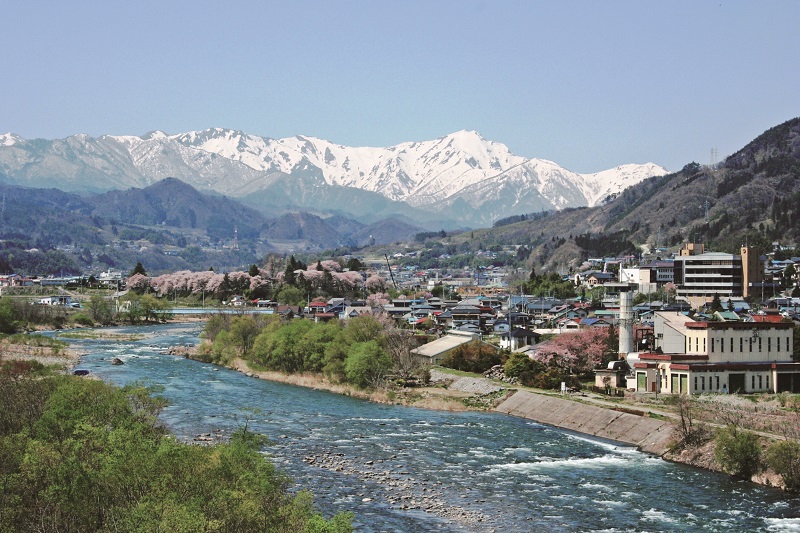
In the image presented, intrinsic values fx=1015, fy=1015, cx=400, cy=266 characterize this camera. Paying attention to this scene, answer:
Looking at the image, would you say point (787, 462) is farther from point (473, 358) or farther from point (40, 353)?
point (40, 353)

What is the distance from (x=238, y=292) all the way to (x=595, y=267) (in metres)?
53.3

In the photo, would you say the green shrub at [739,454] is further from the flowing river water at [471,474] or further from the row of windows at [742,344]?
the row of windows at [742,344]

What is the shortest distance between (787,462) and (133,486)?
2244 centimetres

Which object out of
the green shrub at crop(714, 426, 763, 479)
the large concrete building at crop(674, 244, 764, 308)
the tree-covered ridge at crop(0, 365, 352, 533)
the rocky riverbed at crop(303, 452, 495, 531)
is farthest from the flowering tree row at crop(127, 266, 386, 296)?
the tree-covered ridge at crop(0, 365, 352, 533)

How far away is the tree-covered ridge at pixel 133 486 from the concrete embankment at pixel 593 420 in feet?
59.2

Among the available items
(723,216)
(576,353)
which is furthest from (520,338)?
(723,216)

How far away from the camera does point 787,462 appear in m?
35.2

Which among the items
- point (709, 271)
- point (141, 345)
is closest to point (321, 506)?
point (141, 345)

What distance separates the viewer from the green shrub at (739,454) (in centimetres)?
3688

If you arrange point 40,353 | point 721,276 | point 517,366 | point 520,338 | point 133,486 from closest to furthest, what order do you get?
1. point 133,486
2. point 517,366
3. point 520,338
4. point 40,353
5. point 721,276

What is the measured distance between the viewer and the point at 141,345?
3620 inches

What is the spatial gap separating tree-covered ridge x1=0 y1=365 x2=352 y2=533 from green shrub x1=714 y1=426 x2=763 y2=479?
55.0ft

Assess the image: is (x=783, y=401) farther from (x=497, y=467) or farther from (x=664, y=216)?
(x=664, y=216)

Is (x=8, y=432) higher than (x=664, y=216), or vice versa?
(x=664, y=216)
